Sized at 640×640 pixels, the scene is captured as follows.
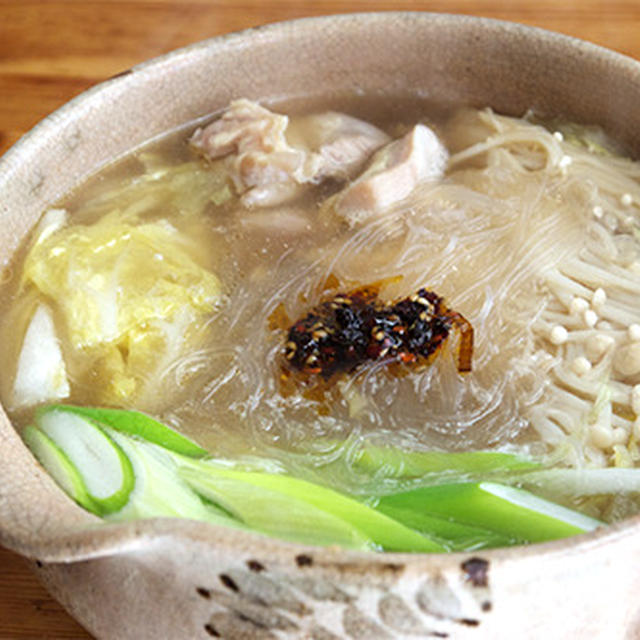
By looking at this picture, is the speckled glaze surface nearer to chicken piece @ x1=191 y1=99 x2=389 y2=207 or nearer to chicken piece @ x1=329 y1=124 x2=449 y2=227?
chicken piece @ x1=191 y1=99 x2=389 y2=207

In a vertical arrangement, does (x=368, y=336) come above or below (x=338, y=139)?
below

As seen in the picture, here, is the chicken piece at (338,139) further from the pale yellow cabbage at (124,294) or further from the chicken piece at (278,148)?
the pale yellow cabbage at (124,294)

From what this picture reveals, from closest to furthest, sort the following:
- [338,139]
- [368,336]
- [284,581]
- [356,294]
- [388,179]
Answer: [284,581]
[368,336]
[356,294]
[388,179]
[338,139]

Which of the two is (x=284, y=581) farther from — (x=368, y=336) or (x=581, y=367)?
(x=581, y=367)

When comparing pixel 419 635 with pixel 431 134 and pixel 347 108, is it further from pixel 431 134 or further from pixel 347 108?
pixel 347 108

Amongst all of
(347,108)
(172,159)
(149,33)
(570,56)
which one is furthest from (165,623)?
(149,33)

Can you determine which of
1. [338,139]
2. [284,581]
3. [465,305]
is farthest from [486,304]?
[284,581]
